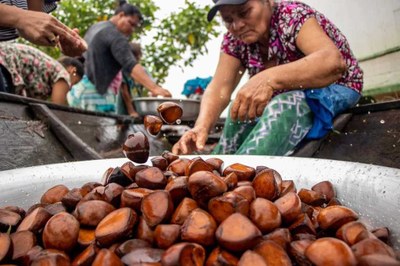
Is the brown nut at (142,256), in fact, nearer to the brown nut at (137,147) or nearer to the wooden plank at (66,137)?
the brown nut at (137,147)

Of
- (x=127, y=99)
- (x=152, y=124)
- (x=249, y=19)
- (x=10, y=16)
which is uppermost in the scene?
(x=10, y=16)

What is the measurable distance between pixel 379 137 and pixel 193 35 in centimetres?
501

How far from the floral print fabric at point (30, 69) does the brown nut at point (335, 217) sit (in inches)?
105

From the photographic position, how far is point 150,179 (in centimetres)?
96

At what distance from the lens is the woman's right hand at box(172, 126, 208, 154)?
1939 mm

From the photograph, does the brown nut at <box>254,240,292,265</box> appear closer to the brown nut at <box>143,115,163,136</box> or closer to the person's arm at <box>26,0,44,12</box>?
the brown nut at <box>143,115,163,136</box>

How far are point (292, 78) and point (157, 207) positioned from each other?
139cm

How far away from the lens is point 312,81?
Answer: 2020mm

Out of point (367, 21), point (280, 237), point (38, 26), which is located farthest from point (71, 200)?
point (367, 21)

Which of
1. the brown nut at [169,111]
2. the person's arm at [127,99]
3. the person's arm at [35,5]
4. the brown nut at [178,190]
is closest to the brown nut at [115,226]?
the brown nut at [178,190]

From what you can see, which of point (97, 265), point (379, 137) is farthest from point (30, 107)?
point (379, 137)

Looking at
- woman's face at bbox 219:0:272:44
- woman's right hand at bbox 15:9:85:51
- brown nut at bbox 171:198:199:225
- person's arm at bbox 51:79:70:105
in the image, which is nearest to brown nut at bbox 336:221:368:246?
brown nut at bbox 171:198:199:225

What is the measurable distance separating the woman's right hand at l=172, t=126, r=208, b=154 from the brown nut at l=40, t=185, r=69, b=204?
35.2 inches

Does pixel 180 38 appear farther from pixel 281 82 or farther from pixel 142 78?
pixel 281 82
